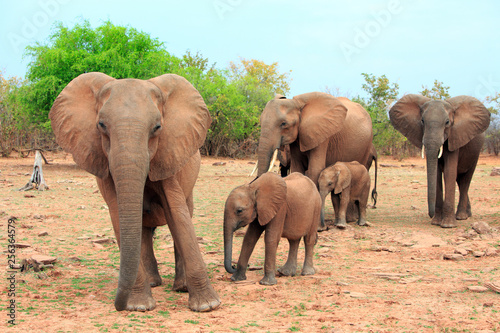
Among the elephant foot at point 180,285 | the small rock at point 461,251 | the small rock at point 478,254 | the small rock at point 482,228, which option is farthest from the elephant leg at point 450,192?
the elephant foot at point 180,285

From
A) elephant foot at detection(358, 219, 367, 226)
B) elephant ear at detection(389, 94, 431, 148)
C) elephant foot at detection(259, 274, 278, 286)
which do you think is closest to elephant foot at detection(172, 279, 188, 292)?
elephant foot at detection(259, 274, 278, 286)

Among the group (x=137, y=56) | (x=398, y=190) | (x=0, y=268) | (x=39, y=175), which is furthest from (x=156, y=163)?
(x=137, y=56)

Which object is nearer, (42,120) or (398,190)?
(398,190)

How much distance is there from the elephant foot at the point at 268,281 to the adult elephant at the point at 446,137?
16.9 ft

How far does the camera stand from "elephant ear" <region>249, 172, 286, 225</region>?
257 inches

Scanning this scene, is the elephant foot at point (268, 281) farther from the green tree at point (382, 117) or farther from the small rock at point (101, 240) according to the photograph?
the green tree at point (382, 117)

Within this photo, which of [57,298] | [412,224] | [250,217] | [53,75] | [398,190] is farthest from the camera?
[53,75]

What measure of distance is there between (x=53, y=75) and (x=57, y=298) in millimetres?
19581

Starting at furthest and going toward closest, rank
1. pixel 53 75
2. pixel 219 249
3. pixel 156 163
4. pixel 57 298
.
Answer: pixel 53 75 < pixel 219 249 < pixel 57 298 < pixel 156 163

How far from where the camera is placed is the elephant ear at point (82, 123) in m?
5.07

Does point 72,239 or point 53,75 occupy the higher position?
point 53,75

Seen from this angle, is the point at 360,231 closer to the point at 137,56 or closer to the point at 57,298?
the point at 57,298

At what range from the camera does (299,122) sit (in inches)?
420

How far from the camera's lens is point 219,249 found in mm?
8484
